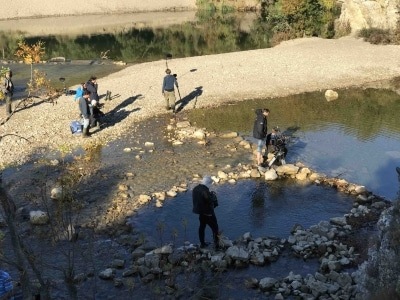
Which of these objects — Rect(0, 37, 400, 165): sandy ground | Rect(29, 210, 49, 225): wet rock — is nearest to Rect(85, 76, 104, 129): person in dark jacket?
Rect(0, 37, 400, 165): sandy ground

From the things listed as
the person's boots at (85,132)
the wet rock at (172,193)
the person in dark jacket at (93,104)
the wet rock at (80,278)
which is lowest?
the wet rock at (80,278)

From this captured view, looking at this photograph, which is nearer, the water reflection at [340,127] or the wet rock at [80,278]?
the wet rock at [80,278]

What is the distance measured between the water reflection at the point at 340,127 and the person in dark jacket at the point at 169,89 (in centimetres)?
122

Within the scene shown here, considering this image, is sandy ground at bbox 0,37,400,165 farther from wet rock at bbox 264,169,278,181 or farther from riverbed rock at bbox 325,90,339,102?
wet rock at bbox 264,169,278,181

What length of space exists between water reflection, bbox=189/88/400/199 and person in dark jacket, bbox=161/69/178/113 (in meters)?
1.22

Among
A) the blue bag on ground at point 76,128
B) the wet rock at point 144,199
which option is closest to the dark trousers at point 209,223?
the wet rock at point 144,199

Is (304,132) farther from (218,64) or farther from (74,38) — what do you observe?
(74,38)

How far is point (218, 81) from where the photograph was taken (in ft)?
99.0

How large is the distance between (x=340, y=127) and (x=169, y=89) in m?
8.36

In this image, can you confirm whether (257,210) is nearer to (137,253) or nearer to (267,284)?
(267,284)

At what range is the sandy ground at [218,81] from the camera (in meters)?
22.6

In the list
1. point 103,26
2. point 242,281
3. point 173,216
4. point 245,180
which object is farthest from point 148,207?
point 103,26

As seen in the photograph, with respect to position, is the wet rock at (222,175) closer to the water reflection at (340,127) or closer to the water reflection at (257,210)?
the water reflection at (257,210)

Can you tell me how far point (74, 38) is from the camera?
174ft
